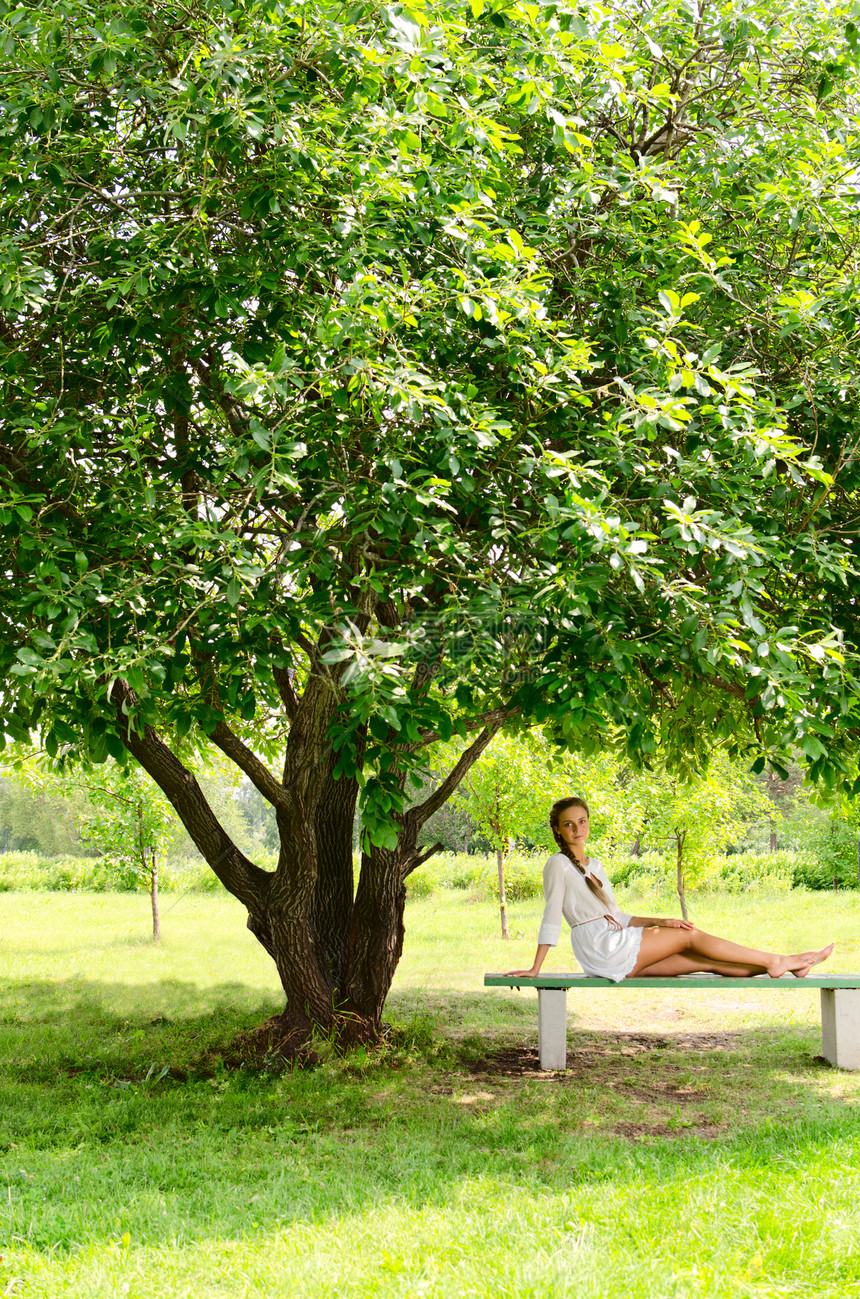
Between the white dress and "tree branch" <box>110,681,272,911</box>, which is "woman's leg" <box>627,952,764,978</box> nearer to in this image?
the white dress

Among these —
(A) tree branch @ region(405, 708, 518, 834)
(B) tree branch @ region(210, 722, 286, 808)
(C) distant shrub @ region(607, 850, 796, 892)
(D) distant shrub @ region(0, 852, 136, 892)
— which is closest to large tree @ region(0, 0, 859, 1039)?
(B) tree branch @ region(210, 722, 286, 808)

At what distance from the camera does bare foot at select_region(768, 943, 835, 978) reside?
20.2 ft

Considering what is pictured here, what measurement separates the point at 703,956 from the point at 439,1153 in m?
2.25

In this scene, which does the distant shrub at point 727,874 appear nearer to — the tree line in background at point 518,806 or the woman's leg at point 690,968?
the tree line in background at point 518,806

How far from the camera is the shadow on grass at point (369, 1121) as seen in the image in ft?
13.8

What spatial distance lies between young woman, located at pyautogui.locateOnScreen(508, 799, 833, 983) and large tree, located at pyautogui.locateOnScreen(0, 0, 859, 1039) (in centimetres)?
104

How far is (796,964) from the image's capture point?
6258mm

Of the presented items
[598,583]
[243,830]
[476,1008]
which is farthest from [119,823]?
[243,830]

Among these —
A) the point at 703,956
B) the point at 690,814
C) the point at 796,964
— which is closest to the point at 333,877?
the point at 703,956

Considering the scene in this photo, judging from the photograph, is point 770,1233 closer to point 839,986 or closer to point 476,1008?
point 839,986

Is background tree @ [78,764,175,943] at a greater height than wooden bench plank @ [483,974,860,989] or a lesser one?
greater

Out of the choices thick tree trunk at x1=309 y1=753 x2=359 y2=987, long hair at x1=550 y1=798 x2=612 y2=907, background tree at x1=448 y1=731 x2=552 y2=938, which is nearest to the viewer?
long hair at x1=550 y1=798 x2=612 y2=907

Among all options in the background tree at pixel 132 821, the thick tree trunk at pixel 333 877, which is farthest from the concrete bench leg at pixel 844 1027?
the background tree at pixel 132 821

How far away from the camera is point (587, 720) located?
4695 mm
